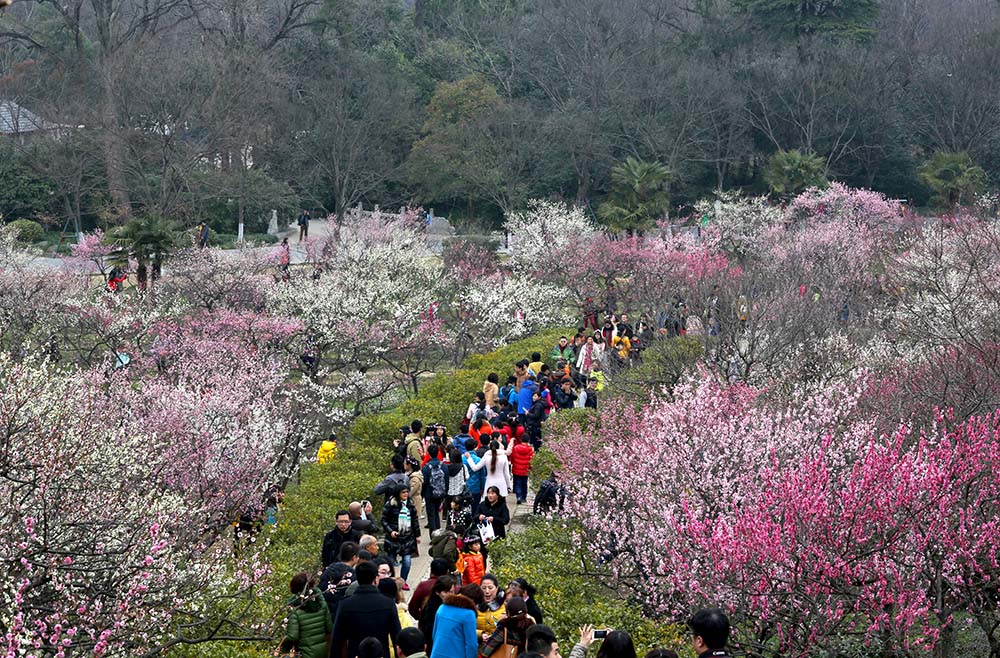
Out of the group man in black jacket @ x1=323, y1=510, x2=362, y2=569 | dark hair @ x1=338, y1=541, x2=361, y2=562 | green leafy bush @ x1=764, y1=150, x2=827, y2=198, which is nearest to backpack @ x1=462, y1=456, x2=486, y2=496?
man in black jacket @ x1=323, y1=510, x2=362, y2=569

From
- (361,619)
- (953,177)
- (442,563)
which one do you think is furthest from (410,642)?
(953,177)

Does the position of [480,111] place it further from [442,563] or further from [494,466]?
[442,563]

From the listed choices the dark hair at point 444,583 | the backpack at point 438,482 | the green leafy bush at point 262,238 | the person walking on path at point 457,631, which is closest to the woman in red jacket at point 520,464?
the backpack at point 438,482

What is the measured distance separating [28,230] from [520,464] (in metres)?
36.0

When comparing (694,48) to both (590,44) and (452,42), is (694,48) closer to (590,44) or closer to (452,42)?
(590,44)

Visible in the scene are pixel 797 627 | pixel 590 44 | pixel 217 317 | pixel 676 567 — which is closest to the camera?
pixel 797 627

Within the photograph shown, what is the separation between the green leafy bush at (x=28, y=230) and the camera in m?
46.3

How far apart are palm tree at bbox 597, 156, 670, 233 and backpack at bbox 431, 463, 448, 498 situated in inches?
1180

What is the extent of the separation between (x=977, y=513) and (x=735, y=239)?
34096 millimetres

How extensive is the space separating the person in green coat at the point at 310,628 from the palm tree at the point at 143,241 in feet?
76.8

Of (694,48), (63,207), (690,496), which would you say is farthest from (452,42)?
(690,496)

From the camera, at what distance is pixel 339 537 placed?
36.6 feet

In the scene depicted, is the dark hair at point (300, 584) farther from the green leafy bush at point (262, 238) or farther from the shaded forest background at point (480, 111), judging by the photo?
the green leafy bush at point (262, 238)

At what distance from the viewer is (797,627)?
32.1ft
